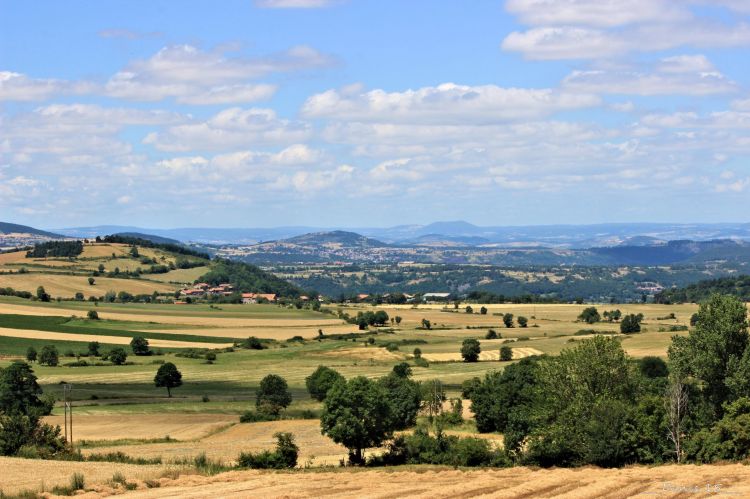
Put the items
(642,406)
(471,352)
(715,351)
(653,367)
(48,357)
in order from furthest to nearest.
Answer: (471,352) → (48,357) → (653,367) → (715,351) → (642,406)

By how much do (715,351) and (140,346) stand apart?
261 ft

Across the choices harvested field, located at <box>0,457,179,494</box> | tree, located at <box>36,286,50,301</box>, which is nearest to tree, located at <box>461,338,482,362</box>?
harvested field, located at <box>0,457,179,494</box>

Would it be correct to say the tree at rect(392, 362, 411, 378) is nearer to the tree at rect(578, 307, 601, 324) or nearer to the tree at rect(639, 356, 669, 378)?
the tree at rect(639, 356, 669, 378)

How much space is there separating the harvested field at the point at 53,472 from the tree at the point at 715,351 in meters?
28.2

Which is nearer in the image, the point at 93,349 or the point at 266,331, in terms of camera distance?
the point at 93,349

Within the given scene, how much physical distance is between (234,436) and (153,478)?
2222 cm

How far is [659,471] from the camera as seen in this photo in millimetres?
44719

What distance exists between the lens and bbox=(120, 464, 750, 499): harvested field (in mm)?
39000

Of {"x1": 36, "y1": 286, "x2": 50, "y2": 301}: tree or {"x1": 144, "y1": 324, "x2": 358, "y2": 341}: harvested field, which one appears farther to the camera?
{"x1": 36, "y1": 286, "x2": 50, "y2": 301}: tree

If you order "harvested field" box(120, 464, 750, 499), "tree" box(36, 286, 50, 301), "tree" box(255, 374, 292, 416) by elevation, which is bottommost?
"tree" box(255, 374, 292, 416)

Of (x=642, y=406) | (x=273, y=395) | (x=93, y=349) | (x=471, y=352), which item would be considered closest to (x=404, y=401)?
(x=273, y=395)

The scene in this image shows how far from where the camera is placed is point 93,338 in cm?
12638

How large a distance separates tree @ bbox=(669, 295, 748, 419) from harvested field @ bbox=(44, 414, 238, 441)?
31227 mm

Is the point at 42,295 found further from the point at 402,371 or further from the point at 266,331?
the point at 402,371
